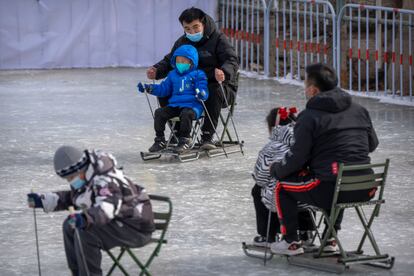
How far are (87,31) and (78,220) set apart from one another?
47.3ft

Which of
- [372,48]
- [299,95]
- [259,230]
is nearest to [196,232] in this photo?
[259,230]

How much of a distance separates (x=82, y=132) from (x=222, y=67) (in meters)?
2.61

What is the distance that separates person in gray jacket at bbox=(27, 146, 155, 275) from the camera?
6.11 m

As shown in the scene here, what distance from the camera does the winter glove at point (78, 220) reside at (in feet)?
19.5

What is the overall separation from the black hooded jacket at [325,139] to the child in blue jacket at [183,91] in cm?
388

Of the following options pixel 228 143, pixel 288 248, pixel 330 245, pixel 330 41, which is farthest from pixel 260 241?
pixel 330 41

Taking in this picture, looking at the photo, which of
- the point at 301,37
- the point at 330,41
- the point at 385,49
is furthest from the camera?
the point at 301,37

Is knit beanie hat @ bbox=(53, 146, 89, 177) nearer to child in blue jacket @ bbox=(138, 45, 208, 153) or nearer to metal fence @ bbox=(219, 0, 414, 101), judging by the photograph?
child in blue jacket @ bbox=(138, 45, 208, 153)

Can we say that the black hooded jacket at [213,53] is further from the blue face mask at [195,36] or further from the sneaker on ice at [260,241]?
the sneaker on ice at [260,241]

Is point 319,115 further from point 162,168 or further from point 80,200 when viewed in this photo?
point 162,168

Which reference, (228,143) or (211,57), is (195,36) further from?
(228,143)

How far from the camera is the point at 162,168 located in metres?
11.0

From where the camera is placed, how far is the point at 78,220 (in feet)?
19.6

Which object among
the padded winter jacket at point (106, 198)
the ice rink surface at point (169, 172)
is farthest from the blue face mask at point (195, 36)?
the padded winter jacket at point (106, 198)
